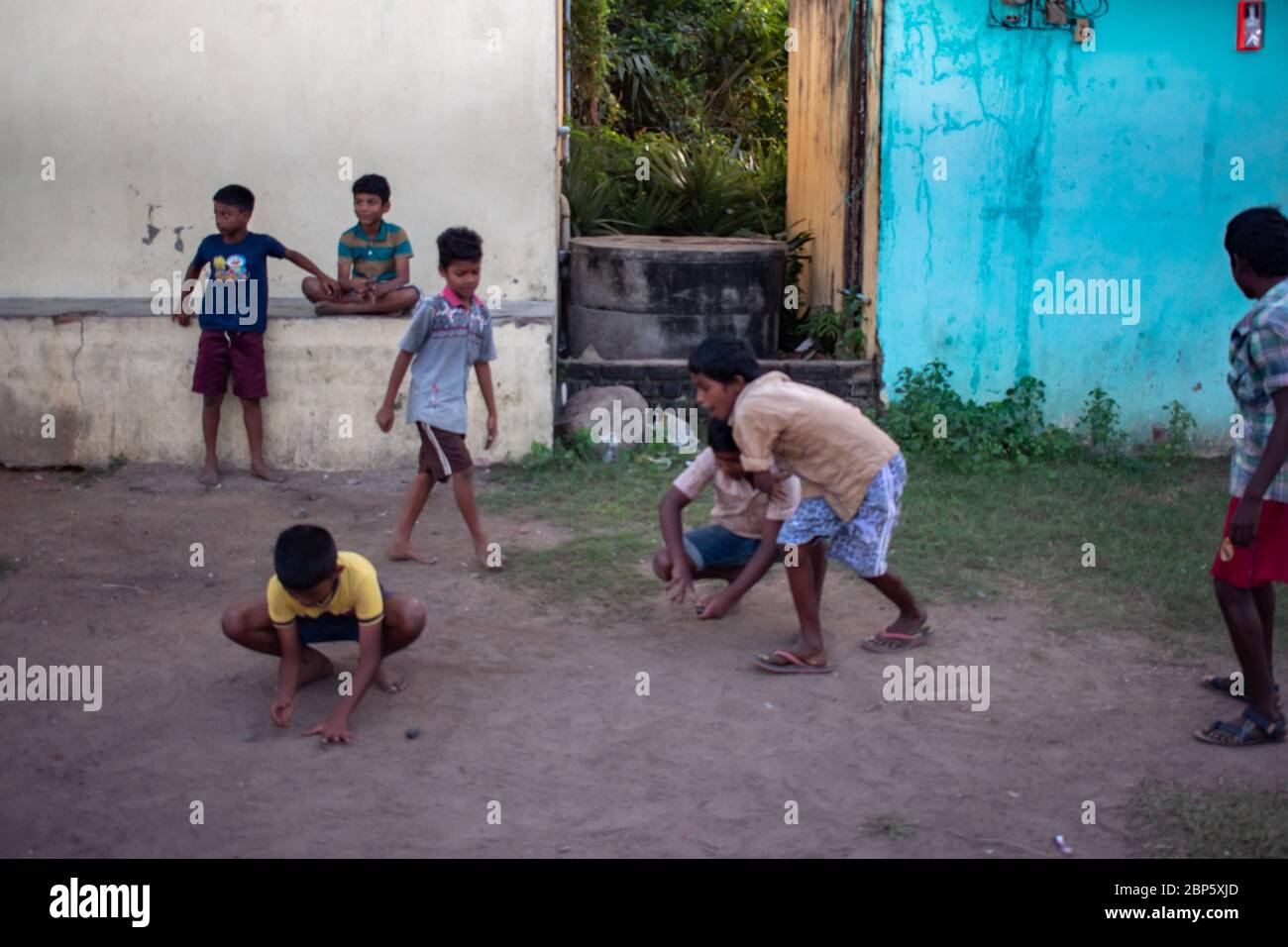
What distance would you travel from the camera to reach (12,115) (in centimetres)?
831

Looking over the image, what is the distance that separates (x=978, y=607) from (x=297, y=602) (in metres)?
2.84

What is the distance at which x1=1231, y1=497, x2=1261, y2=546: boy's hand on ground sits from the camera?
4121mm

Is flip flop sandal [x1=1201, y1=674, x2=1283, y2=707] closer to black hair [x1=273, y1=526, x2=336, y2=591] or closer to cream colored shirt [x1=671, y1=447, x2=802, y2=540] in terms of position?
cream colored shirt [x1=671, y1=447, x2=802, y2=540]

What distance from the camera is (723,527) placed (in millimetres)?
5324

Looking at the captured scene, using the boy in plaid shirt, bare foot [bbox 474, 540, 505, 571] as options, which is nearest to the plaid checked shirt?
the boy in plaid shirt

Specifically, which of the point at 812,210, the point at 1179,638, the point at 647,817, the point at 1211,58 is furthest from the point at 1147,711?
the point at 812,210

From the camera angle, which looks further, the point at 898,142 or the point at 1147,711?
the point at 898,142

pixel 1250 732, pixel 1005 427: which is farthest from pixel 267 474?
pixel 1250 732

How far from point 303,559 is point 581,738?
41.8 inches

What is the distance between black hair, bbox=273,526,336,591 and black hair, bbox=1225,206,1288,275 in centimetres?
289

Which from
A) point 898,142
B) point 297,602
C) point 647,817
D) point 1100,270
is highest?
point 898,142

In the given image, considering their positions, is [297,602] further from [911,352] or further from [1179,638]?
[911,352]

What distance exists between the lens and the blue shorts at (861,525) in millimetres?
4883

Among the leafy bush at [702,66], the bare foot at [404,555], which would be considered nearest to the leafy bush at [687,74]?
the leafy bush at [702,66]
